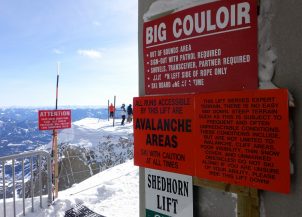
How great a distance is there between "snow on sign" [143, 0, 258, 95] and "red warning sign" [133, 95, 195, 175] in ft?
0.34

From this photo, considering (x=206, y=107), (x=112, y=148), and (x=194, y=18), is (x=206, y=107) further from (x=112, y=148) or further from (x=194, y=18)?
(x=112, y=148)

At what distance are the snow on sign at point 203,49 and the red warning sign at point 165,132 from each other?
4.1 inches

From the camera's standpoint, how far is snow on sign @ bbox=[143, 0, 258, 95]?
80.1 inches

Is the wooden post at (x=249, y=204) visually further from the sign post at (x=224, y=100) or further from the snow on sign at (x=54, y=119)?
the snow on sign at (x=54, y=119)

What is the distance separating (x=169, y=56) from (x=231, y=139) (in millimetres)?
759

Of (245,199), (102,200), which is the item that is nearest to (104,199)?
(102,200)

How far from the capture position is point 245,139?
201cm

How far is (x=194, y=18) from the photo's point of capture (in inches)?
90.1

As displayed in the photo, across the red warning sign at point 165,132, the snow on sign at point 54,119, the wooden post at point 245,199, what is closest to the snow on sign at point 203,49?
the red warning sign at point 165,132

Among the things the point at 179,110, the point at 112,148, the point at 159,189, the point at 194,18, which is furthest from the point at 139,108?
the point at 112,148

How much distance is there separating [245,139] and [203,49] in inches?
25.5

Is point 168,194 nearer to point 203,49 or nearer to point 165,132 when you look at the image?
point 165,132

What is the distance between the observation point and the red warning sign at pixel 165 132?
7.73 feet

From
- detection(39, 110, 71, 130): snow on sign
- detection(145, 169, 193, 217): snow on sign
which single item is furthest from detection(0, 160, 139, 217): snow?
detection(145, 169, 193, 217): snow on sign
